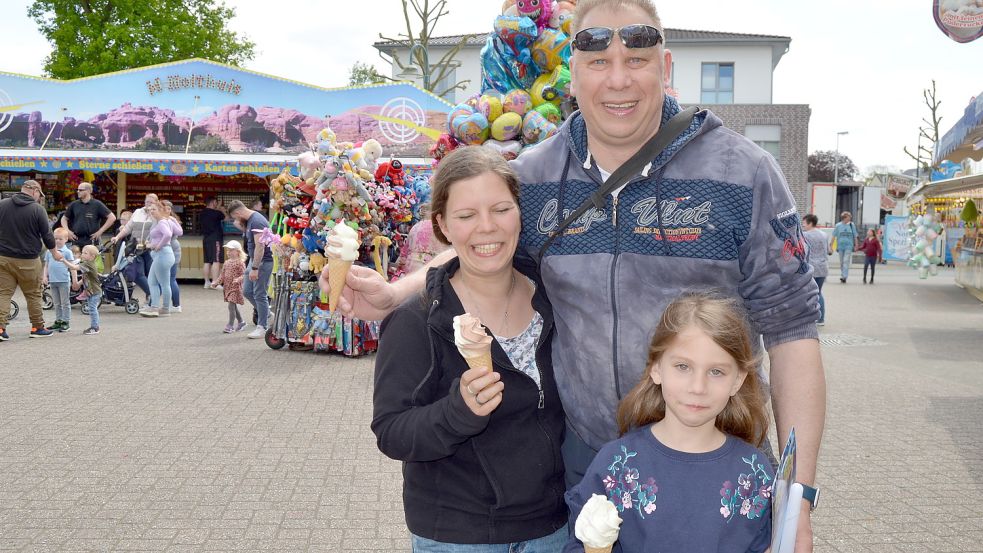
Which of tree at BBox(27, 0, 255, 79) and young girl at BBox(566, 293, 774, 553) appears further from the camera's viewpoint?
tree at BBox(27, 0, 255, 79)

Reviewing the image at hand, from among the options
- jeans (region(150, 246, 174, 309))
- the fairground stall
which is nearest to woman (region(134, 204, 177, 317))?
jeans (region(150, 246, 174, 309))

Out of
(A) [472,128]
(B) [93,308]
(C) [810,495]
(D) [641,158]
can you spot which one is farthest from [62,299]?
(C) [810,495]

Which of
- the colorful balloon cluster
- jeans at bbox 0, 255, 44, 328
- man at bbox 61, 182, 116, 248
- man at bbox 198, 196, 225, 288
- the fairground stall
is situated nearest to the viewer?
jeans at bbox 0, 255, 44, 328

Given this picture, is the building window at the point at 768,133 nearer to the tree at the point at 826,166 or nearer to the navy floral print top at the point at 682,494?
the tree at the point at 826,166

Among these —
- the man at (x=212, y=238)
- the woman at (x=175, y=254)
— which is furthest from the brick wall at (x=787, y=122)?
the woman at (x=175, y=254)

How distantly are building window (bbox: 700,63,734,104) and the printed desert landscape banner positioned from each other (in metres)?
21.5

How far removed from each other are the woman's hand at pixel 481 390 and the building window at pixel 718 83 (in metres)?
36.8

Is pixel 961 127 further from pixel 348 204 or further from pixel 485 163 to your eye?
pixel 485 163

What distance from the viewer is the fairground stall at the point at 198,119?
1809 centimetres

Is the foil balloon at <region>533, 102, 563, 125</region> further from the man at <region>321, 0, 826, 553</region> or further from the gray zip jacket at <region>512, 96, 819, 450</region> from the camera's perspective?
the gray zip jacket at <region>512, 96, 819, 450</region>

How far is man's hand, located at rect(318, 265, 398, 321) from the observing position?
7.27ft

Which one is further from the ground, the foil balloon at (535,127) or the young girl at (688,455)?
the foil balloon at (535,127)

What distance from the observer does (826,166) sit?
61094 millimetres

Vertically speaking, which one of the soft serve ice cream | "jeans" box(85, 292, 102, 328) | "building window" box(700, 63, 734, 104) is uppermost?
"building window" box(700, 63, 734, 104)
